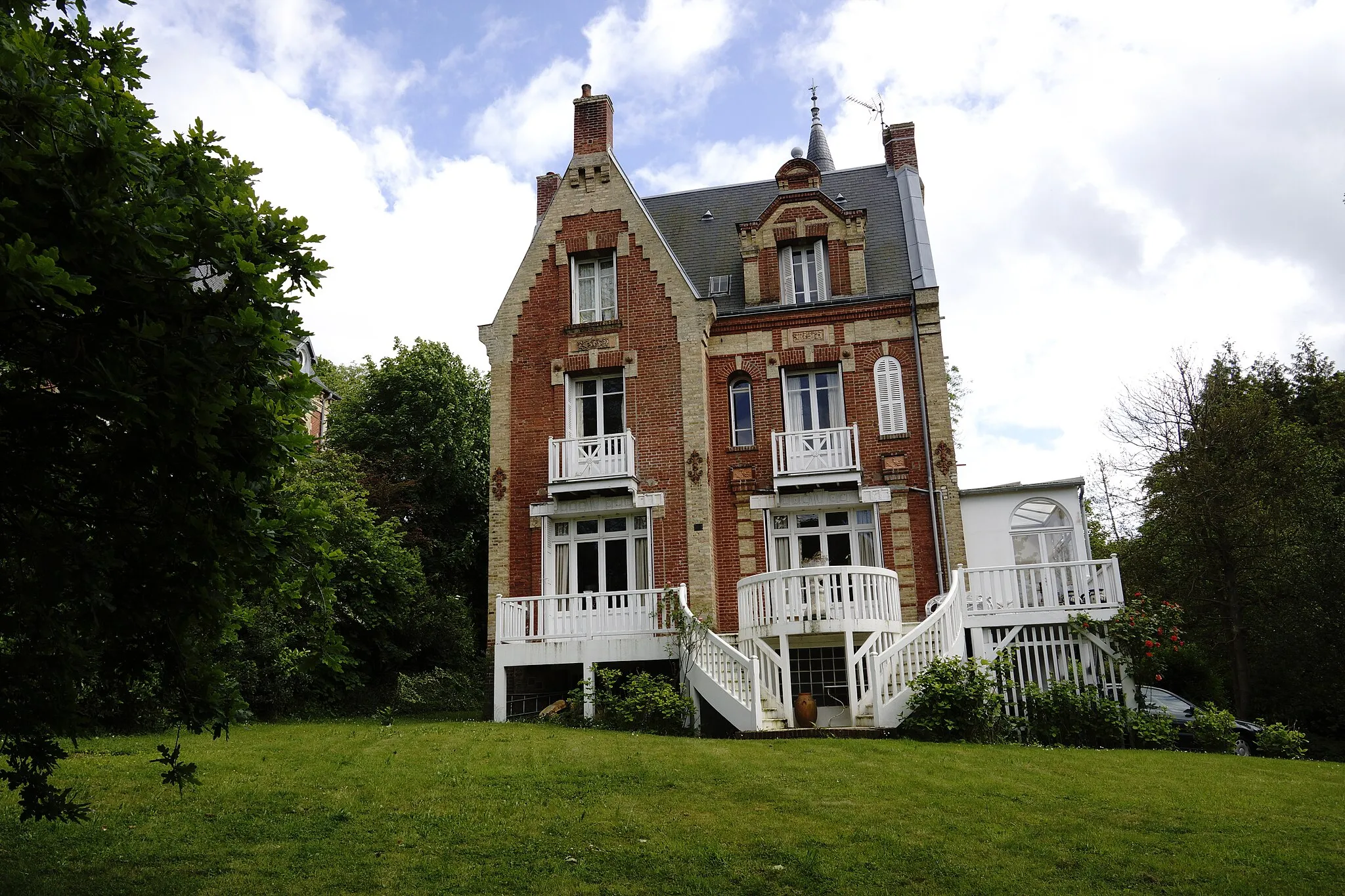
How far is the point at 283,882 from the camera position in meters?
7.07

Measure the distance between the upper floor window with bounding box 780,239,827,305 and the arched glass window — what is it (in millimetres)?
6014

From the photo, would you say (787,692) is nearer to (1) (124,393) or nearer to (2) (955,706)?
(2) (955,706)

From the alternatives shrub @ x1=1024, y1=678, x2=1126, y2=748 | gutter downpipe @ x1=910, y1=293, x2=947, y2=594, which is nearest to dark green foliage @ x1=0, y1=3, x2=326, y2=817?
shrub @ x1=1024, y1=678, x2=1126, y2=748

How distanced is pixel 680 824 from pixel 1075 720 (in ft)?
27.9

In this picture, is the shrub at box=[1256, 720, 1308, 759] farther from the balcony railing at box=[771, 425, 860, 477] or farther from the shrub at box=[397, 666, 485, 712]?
the shrub at box=[397, 666, 485, 712]

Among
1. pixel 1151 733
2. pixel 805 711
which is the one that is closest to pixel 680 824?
pixel 805 711

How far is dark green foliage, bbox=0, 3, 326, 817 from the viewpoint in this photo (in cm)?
513

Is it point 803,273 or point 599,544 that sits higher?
point 803,273

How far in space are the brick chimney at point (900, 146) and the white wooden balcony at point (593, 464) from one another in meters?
9.84

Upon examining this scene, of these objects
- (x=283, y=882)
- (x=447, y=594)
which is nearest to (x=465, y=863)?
(x=283, y=882)

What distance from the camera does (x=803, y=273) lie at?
21.3m

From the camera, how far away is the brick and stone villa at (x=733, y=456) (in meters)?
17.9

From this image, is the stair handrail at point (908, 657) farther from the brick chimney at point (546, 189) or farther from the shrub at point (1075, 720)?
the brick chimney at point (546, 189)

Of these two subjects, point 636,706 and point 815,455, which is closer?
point 636,706
